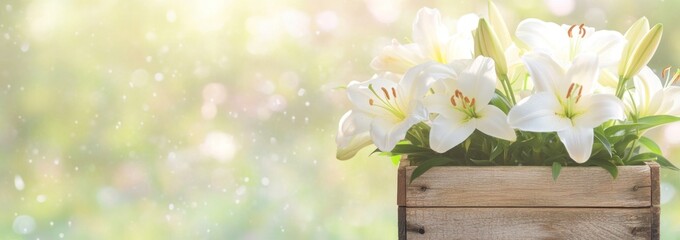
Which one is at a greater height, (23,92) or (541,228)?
(23,92)

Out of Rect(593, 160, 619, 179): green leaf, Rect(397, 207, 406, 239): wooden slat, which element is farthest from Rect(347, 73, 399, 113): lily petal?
Rect(593, 160, 619, 179): green leaf

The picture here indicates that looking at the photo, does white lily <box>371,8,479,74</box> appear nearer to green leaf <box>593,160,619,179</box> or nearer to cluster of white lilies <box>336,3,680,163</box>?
cluster of white lilies <box>336,3,680,163</box>

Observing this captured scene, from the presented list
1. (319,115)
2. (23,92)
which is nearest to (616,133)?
(319,115)

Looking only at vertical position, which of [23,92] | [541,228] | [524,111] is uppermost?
[23,92]

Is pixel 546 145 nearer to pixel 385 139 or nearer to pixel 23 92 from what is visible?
pixel 385 139

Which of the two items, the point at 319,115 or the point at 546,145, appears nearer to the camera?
the point at 546,145
